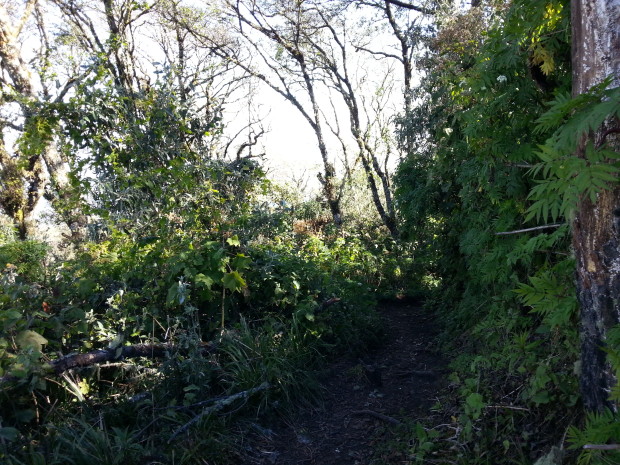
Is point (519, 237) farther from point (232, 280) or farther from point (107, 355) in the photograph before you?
point (107, 355)

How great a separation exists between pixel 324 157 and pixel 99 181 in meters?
8.83

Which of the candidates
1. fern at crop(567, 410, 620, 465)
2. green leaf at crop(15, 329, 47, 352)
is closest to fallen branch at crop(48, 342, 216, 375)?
green leaf at crop(15, 329, 47, 352)

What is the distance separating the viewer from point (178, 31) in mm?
14984

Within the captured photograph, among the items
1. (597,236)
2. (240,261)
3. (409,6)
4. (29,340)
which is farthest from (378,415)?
(409,6)

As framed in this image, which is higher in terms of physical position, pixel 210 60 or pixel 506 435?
pixel 210 60

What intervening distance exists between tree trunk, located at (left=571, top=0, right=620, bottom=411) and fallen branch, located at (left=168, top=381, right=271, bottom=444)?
2.63 m

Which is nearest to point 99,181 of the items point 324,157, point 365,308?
point 365,308

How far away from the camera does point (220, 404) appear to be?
13.4 ft

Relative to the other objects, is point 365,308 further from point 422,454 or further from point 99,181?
point 99,181

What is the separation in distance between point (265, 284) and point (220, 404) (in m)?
1.81

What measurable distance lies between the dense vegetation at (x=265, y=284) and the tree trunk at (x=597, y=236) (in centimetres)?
12

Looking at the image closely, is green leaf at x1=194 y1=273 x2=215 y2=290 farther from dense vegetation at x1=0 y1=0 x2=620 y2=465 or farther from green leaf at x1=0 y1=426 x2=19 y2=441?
green leaf at x1=0 y1=426 x2=19 y2=441

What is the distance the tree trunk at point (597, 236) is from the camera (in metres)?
2.41

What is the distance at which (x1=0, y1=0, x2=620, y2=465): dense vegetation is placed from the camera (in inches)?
123
